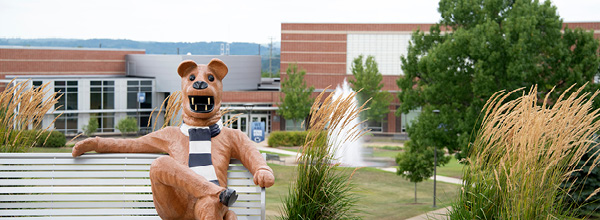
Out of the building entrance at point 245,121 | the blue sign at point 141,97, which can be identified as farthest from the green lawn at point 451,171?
the blue sign at point 141,97

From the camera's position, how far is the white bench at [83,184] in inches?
251

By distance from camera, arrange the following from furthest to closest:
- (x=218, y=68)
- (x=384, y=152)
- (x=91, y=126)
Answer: (x=91, y=126), (x=384, y=152), (x=218, y=68)

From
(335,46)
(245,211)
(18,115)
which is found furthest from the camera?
(335,46)

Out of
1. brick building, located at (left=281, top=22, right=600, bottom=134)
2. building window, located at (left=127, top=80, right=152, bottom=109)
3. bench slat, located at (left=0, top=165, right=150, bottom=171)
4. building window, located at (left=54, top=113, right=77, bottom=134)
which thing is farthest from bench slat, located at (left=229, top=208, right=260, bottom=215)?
brick building, located at (left=281, top=22, right=600, bottom=134)

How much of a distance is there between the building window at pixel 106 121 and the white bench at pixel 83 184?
3669 cm

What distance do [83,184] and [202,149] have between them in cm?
128

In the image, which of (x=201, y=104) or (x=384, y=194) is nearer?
(x=201, y=104)

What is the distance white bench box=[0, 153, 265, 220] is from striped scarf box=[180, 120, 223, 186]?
0.97 feet

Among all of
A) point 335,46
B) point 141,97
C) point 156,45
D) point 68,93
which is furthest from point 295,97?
point 156,45

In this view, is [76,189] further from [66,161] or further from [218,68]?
[218,68]

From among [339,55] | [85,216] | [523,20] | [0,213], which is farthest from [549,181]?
[339,55]

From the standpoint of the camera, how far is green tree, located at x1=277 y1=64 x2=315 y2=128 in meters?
42.8

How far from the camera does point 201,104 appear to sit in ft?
20.6

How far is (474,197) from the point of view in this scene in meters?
5.80
